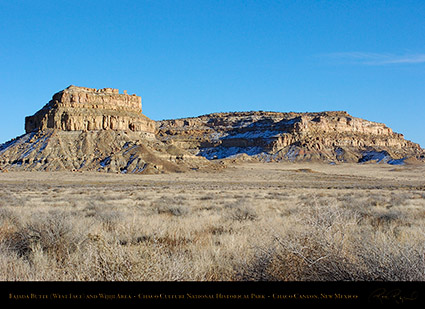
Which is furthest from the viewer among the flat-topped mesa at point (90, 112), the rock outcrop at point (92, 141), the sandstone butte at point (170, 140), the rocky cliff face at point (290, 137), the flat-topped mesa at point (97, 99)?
the rocky cliff face at point (290, 137)

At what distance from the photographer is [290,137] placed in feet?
447

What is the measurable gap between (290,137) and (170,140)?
44860 millimetres

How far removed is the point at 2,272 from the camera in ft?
15.9

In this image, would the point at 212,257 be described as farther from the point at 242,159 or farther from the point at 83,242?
the point at 242,159

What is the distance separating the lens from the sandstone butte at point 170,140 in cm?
7769

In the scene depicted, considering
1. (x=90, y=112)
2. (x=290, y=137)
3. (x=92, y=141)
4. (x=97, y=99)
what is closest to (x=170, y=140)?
(x=97, y=99)

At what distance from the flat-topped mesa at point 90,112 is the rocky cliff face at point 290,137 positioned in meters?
43.6
